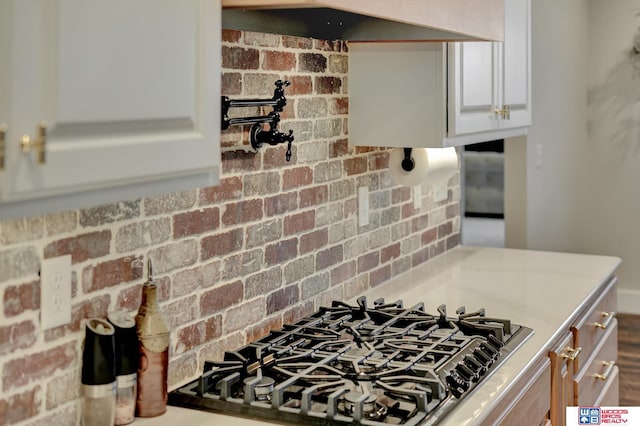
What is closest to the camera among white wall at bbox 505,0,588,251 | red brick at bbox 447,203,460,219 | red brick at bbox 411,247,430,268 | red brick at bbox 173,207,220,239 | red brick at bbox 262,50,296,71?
red brick at bbox 173,207,220,239

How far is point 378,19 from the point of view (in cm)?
227

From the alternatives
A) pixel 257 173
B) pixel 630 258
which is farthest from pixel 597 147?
pixel 257 173

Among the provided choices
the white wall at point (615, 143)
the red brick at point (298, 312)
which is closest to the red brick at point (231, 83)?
the red brick at point (298, 312)

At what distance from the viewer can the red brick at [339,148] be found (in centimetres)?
263

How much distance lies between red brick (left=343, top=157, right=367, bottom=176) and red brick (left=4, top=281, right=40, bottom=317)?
1.39 meters

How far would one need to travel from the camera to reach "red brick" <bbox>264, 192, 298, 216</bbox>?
2.27m

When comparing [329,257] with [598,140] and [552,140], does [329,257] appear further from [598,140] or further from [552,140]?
[598,140]

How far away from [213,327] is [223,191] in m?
0.34

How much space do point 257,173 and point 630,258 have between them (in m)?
4.58

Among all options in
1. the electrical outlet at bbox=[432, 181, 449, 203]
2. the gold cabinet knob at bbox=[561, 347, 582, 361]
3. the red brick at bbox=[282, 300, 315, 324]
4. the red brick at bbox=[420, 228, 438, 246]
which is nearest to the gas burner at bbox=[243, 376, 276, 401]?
the red brick at bbox=[282, 300, 315, 324]

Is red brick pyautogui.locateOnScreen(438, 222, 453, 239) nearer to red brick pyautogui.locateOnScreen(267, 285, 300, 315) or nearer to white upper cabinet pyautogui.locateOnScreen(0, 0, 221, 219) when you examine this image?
red brick pyautogui.locateOnScreen(267, 285, 300, 315)

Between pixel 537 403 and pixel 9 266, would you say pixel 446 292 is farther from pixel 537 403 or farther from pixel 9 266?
pixel 9 266

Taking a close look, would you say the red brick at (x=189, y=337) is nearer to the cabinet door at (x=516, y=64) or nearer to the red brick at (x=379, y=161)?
the red brick at (x=379, y=161)

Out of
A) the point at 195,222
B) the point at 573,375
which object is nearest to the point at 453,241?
the point at 573,375
